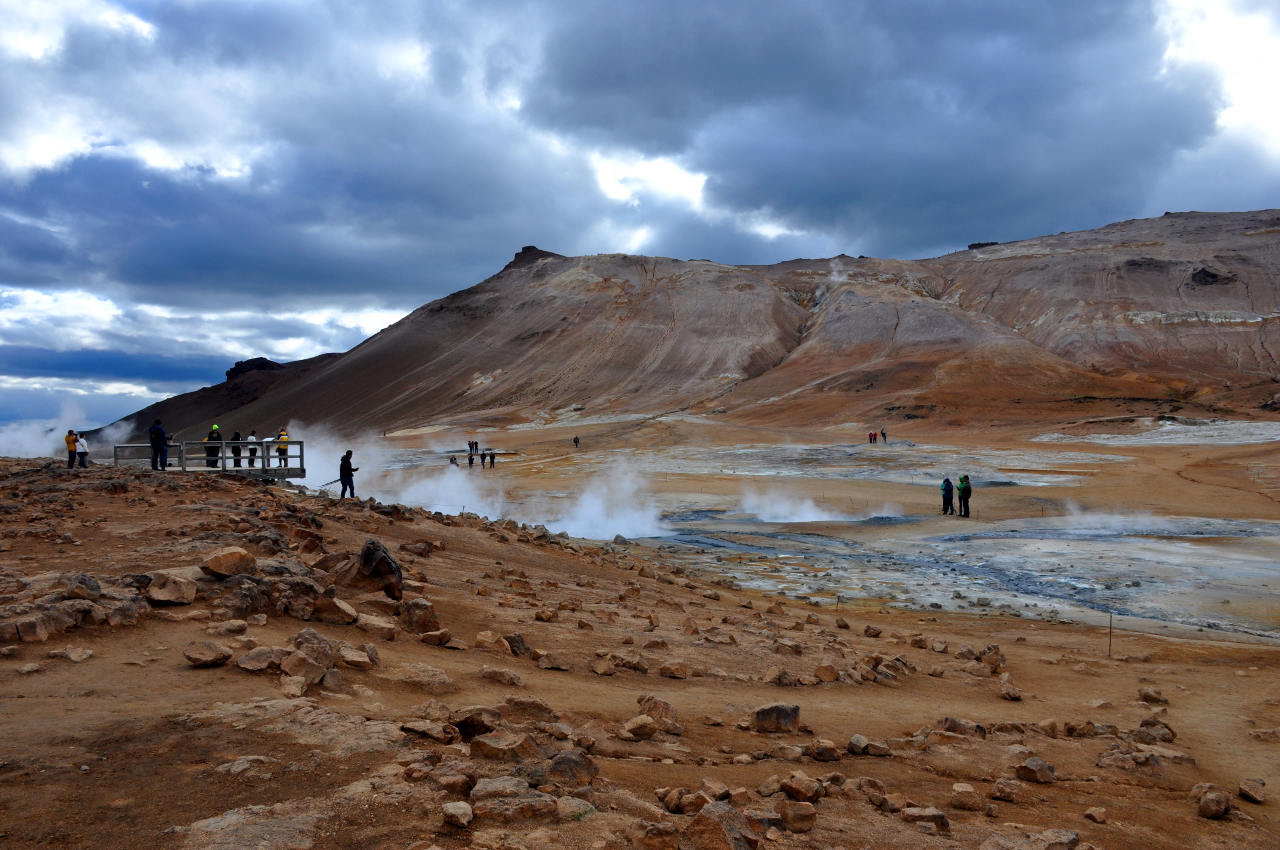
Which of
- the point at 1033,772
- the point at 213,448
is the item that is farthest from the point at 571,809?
the point at 213,448

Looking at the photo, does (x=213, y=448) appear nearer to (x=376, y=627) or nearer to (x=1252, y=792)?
(x=376, y=627)

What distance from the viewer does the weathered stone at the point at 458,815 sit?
403cm

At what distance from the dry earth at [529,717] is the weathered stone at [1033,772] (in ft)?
0.09

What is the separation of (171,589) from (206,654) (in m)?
1.58

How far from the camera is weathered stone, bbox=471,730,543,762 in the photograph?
4.95m

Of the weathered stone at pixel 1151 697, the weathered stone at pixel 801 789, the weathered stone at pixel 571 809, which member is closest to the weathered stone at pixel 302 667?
the weathered stone at pixel 571 809

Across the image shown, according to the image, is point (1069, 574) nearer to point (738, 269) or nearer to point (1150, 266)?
point (1150, 266)

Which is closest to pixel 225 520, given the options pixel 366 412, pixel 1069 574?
pixel 1069 574

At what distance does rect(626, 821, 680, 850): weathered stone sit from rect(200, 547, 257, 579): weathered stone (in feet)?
17.4

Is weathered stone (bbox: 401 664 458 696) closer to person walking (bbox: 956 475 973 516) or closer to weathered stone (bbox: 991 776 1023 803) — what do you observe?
weathered stone (bbox: 991 776 1023 803)

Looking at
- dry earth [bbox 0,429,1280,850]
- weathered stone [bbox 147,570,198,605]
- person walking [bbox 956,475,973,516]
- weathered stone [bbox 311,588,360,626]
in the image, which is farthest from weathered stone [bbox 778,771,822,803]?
person walking [bbox 956,475,973,516]

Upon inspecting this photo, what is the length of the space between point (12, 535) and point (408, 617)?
5240 millimetres

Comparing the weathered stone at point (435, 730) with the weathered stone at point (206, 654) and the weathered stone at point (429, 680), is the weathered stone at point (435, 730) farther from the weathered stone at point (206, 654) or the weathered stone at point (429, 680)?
the weathered stone at point (206, 654)

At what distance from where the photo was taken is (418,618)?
8.30 meters
